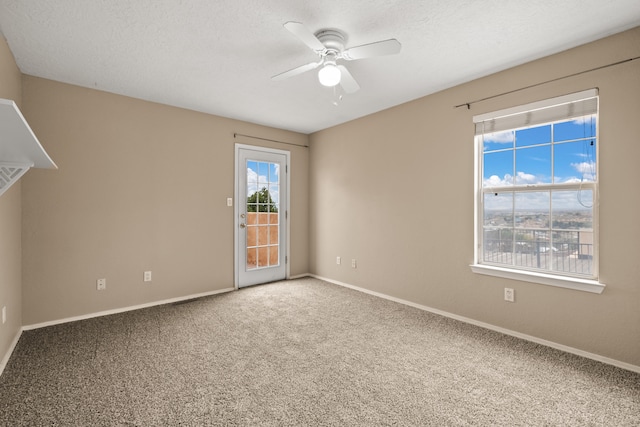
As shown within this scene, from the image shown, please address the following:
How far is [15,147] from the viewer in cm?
138

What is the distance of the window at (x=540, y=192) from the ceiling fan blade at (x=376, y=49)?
1476 mm

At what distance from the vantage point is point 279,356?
2428mm

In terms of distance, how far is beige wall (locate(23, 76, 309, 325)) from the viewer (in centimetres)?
300

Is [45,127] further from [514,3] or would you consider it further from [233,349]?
[514,3]

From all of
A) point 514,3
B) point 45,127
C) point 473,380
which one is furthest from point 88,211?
point 514,3

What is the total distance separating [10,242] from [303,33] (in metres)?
2.86

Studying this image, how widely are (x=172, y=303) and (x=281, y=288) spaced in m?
1.41

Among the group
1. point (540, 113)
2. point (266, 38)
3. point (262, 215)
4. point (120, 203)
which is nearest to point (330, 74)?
point (266, 38)

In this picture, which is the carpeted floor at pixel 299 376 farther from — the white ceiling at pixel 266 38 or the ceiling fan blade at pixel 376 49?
the white ceiling at pixel 266 38

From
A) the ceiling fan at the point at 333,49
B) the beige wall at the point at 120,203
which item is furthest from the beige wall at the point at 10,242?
the ceiling fan at the point at 333,49

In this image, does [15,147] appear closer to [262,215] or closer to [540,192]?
[262,215]

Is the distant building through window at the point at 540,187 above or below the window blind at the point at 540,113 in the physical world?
below

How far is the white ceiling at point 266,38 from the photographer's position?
1.99 meters

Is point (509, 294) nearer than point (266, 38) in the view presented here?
No
